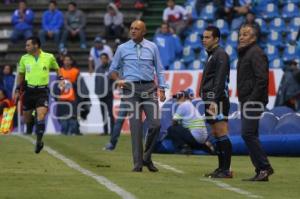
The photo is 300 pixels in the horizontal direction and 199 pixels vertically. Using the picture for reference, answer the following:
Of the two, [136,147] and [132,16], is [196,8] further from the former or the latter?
[136,147]

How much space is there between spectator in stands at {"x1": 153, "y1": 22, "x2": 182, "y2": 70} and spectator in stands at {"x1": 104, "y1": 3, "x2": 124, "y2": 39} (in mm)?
2131

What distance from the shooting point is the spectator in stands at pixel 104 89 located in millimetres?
25750

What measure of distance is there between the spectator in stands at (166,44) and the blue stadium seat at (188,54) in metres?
0.46

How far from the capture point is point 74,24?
1168 inches

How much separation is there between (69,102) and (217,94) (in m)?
13.0

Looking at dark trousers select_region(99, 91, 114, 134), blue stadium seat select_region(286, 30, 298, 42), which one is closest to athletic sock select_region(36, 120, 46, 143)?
dark trousers select_region(99, 91, 114, 134)

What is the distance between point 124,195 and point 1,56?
20420 millimetres

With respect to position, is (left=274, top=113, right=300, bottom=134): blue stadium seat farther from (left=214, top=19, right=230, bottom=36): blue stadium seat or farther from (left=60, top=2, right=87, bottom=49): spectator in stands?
(left=60, top=2, right=87, bottom=49): spectator in stands

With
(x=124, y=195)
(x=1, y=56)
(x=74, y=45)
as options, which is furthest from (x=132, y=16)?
(x=124, y=195)

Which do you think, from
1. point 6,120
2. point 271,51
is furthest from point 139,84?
point 271,51

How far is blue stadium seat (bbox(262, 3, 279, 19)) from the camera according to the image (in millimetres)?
28031

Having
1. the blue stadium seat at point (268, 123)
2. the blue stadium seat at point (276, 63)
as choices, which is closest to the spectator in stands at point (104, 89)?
the blue stadium seat at point (276, 63)

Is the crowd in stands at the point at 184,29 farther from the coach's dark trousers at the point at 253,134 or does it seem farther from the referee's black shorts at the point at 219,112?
the coach's dark trousers at the point at 253,134

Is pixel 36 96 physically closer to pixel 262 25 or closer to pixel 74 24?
pixel 262 25
